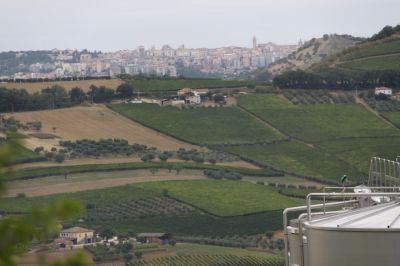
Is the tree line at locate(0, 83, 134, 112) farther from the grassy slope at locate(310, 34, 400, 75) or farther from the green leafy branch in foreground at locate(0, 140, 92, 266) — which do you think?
the green leafy branch in foreground at locate(0, 140, 92, 266)

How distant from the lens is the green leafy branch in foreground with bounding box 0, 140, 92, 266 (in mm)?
4586

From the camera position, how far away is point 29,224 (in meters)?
4.64

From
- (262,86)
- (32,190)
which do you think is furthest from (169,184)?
(262,86)

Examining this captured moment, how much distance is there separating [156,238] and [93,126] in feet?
121

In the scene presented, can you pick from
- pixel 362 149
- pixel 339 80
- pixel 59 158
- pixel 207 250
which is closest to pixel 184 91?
pixel 339 80

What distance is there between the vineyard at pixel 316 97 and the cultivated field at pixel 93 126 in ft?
56.8

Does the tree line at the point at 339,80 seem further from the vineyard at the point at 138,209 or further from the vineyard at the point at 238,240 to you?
the vineyard at the point at 238,240

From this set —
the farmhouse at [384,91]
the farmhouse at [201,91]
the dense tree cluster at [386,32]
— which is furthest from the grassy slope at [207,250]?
the dense tree cluster at [386,32]

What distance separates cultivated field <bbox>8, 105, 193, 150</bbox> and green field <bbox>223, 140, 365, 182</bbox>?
5.99 metres

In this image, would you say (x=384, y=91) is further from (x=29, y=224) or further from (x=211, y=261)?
(x=29, y=224)

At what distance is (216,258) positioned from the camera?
195 ft

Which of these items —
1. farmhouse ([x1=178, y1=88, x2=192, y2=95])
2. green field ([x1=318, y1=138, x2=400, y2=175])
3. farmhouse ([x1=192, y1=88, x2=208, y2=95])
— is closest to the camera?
green field ([x1=318, y1=138, x2=400, y2=175])

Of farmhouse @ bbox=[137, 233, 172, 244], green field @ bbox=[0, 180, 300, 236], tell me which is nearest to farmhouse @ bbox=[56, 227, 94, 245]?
green field @ bbox=[0, 180, 300, 236]

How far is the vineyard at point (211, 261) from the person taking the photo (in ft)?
185
